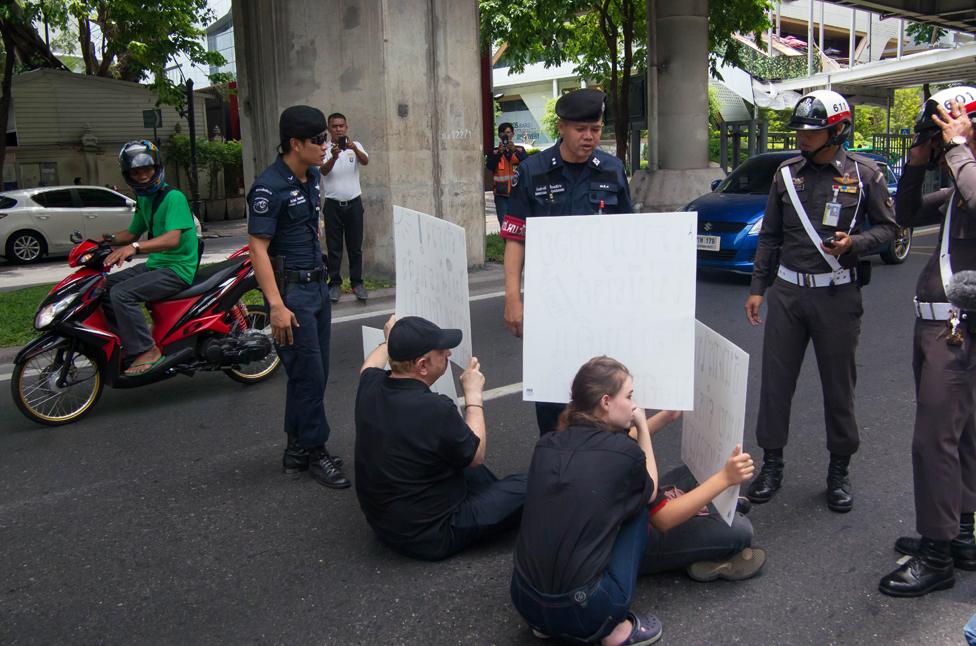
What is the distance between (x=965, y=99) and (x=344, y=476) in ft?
10.7

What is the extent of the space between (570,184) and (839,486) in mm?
1912

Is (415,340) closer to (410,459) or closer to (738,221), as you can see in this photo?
(410,459)

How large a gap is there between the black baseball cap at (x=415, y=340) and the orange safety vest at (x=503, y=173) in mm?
9347

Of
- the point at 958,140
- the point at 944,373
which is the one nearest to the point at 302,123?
the point at 958,140

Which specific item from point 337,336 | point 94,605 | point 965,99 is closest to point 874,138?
point 337,336

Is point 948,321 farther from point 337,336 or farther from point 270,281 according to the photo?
point 337,336

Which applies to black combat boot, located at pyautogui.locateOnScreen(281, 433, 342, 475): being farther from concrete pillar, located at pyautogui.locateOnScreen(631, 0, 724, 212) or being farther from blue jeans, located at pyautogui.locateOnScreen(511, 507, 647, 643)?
concrete pillar, located at pyautogui.locateOnScreen(631, 0, 724, 212)

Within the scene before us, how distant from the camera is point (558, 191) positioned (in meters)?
3.91

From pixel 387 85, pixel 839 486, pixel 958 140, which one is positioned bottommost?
pixel 839 486

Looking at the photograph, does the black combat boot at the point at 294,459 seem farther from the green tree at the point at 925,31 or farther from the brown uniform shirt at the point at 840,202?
the green tree at the point at 925,31

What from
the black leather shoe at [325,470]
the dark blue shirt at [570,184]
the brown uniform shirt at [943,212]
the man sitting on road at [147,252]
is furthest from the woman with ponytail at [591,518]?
the man sitting on road at [147,252]

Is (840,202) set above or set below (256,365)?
above

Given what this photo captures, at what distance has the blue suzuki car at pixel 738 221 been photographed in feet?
33.4

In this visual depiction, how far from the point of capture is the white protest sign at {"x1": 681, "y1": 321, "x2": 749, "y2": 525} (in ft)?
11.0
